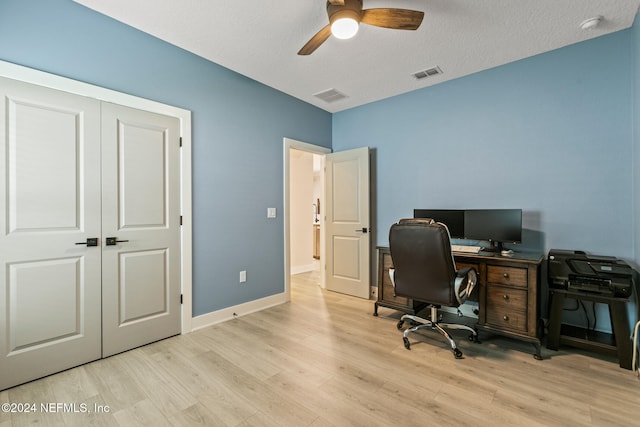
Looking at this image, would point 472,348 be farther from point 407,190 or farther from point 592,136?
point 592,136

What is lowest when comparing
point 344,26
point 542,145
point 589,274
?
point 589,274

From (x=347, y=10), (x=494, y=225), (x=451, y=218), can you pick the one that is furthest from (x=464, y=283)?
(x=347, y=10)

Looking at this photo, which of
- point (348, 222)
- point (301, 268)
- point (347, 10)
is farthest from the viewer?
point (301, 268)

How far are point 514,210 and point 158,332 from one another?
11.8 ft

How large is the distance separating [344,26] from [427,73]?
171cm

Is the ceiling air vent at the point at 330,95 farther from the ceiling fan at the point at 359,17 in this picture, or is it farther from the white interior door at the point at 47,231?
the white interior door at the point at 47,231

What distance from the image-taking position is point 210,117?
9.82 ft

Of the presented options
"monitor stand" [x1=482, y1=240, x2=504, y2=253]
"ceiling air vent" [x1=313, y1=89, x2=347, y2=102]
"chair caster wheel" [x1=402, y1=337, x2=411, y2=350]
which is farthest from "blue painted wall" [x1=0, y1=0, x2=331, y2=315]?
"monitor stand" [x1=482, y1=240, x2=504, y2=253]

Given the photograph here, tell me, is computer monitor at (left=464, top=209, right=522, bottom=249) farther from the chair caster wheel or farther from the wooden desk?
the chair caster wheel

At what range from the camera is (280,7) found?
215cm

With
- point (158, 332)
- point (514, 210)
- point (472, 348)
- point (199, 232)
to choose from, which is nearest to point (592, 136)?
point (514, 210)

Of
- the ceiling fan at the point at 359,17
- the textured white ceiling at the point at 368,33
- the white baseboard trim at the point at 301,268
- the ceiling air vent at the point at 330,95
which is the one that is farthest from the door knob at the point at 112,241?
the white baseboard trim at the point at 301,268

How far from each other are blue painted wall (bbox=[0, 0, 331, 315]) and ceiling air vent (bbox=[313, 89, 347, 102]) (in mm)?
318

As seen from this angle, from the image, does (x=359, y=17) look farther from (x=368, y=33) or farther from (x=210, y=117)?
(x=210, y=117)
